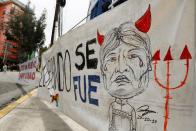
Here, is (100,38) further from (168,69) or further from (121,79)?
(168,69)

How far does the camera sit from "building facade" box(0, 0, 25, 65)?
67250mm

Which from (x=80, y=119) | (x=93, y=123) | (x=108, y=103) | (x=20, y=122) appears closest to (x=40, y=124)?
(x=20, y=122)

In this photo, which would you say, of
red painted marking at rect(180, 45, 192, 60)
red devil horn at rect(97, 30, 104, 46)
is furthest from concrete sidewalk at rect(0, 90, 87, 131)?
red painted marking at rect(180, 45, 192, 60)

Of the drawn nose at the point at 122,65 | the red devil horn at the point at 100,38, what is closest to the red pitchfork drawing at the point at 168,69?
the drawn nose at the point at 122,65

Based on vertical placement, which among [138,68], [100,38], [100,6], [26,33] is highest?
[26,33]

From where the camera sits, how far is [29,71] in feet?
49.0

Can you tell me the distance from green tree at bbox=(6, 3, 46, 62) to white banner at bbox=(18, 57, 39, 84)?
46.7 metres

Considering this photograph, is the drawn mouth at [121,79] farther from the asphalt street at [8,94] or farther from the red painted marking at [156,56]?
the asphalt street at [8,94]

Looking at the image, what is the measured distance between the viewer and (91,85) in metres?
4.94

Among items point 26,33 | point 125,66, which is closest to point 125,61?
point 125,66

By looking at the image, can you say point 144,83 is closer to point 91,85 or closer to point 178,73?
point 178,73

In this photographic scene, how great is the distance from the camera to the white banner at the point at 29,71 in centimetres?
1368

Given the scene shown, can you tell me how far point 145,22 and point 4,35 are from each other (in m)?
67.1

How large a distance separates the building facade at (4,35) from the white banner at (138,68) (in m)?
61.8
